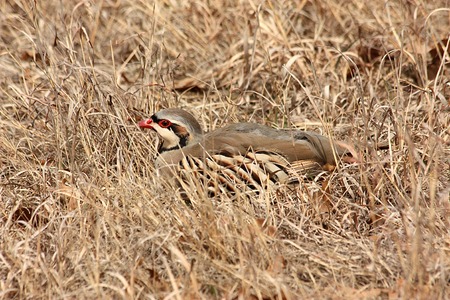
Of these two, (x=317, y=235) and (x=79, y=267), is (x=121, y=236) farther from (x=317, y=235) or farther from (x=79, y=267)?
(x=317, y=235)

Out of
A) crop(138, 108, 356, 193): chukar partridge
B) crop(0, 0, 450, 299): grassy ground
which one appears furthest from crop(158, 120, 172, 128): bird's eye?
crop(0, 0, 450, 299): grassy ground

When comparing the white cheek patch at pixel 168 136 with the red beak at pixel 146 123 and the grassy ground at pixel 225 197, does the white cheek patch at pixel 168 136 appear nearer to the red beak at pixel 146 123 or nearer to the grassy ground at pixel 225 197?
the red beak at pixel 146 123

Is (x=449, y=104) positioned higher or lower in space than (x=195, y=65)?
higher

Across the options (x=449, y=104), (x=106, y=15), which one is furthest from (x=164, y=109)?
(x=106, y=15)

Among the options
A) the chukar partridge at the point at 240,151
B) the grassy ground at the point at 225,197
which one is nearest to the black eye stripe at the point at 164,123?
the chukar partridge at the point at 240,151

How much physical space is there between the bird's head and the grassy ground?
0.60 ft

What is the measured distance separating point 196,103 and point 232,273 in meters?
2.71

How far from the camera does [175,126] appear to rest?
5.32 metres

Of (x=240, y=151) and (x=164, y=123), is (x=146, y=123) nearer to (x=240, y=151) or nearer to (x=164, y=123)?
(x=164, y=123)

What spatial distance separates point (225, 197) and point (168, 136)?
0.99 m

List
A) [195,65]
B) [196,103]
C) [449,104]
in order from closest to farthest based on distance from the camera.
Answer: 1. [449,104]
2. [196,103]
3. [195,65]

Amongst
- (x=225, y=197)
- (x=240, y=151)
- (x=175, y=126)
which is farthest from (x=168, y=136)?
(x=225, y=197)

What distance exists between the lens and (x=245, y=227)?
391cm

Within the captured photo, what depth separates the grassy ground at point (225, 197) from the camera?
147 inches
